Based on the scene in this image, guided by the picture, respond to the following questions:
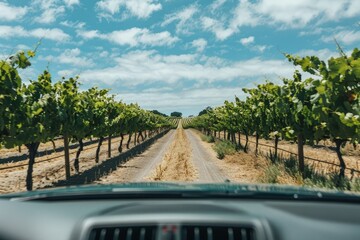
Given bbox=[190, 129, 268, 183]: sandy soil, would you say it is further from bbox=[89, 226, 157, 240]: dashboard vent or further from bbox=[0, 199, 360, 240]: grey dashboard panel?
bbox=[89, 226, 157, 240]: dashboard vent

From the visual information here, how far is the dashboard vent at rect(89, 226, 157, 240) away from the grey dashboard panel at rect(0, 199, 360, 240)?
0.04 meters

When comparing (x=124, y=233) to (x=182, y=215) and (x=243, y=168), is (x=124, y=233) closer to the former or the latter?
(x=182, y=215)

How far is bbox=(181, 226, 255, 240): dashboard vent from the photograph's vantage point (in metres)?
2.08

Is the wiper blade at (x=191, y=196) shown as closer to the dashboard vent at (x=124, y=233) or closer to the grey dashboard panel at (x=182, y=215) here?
the grey dashboard panel at (x=182, y=215)

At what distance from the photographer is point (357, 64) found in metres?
9.26

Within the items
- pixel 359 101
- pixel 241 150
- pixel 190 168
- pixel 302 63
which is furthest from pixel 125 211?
pixel 241 150

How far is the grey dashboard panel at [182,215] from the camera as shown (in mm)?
2123

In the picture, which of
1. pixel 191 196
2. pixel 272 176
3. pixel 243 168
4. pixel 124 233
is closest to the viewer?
pixel 124 233

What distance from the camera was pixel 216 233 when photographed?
2.10 meters

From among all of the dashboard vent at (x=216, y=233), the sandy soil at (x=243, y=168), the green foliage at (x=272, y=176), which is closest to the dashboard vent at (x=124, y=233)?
the dashboard vent at (x=216, y=233)

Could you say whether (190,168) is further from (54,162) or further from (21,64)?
(21,64)

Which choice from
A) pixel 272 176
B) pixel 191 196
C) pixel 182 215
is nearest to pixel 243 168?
pixel 272 176

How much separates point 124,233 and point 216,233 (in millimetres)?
454

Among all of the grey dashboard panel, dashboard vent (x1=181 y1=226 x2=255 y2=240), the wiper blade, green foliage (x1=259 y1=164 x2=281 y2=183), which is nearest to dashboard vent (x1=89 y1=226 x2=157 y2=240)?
the grey dashboard panel
